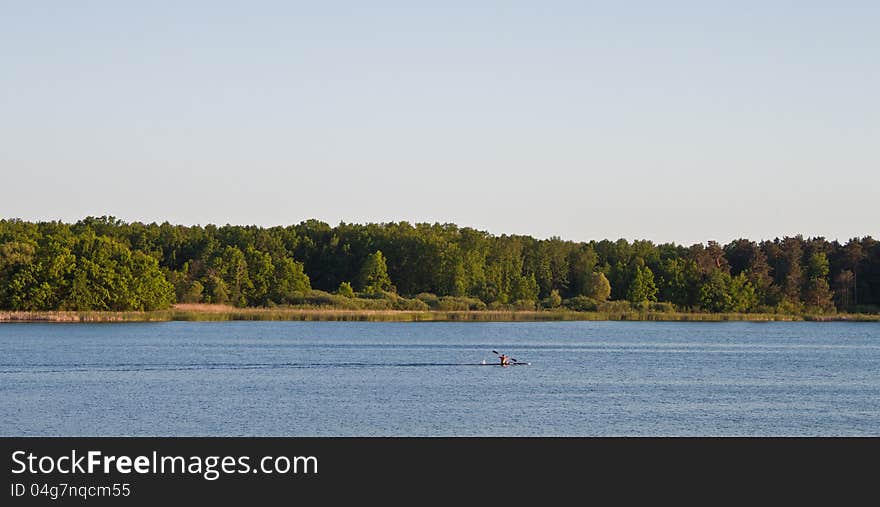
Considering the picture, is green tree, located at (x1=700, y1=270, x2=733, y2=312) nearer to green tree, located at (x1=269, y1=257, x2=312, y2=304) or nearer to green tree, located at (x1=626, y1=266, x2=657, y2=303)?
green tree, located at (x1=626, y1=266, x2=657, y2=303)

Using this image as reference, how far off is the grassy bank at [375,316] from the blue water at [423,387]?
49.6 ft

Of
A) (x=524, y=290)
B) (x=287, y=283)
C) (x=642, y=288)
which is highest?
(x=642, y=288)

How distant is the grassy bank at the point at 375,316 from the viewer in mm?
92062

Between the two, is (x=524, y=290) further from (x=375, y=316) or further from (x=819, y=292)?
(x=819, y=292)

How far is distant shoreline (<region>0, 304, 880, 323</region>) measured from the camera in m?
92.2

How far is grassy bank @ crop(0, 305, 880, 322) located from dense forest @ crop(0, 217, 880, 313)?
185 centimetres

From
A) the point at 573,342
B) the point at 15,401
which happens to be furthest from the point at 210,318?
the point at 15,401

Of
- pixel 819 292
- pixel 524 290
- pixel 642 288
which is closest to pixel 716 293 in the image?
pixel 642 288

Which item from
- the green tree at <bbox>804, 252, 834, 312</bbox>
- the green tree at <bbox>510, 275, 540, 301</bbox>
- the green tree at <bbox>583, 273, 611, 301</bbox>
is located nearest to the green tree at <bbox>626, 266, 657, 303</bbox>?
the green tree at <bbox>583, 273, 611, 301</bbox>

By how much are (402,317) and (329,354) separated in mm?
49390

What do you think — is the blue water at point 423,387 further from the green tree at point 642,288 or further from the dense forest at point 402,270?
the green tree at point 642,288

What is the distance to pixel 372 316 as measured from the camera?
10912 cm

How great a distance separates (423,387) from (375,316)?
219 feet

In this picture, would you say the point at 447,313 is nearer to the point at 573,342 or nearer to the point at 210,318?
the point at 210,318
